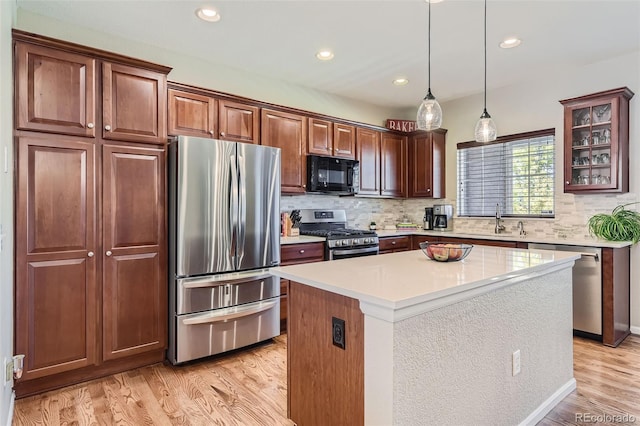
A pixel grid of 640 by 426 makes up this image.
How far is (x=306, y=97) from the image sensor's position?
428 centimetres

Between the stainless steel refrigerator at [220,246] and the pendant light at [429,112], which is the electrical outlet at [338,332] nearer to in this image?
the pendant light at [429,112]

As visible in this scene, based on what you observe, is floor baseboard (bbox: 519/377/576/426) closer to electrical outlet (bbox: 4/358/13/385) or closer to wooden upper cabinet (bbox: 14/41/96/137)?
electrical outlet (bbox: 4/358/13/385)

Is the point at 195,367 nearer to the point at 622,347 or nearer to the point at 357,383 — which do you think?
the point at 357,383

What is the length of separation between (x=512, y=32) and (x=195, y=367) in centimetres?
365

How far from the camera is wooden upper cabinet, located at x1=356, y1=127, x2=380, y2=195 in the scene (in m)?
4.48

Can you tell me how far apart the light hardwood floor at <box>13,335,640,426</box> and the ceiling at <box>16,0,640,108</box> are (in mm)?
2616

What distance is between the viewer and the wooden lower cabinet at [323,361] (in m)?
1.48

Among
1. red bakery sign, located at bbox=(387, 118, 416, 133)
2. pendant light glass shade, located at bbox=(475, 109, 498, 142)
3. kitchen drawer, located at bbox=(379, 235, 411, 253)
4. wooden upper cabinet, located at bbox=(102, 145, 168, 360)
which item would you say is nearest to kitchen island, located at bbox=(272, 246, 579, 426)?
pendant light glass shade, located at bbox=(475, 109, 498, 142)

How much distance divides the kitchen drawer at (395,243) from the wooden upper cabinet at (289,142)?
1.19 metres

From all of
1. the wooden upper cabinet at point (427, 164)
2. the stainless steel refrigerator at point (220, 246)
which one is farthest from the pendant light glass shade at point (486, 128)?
the wooden upper cabinet at point (427, 164)

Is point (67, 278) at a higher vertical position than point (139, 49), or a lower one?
lower

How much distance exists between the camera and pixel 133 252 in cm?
261

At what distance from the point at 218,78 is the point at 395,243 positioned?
108 inches

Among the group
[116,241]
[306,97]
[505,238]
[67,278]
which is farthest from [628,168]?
[67,278]
